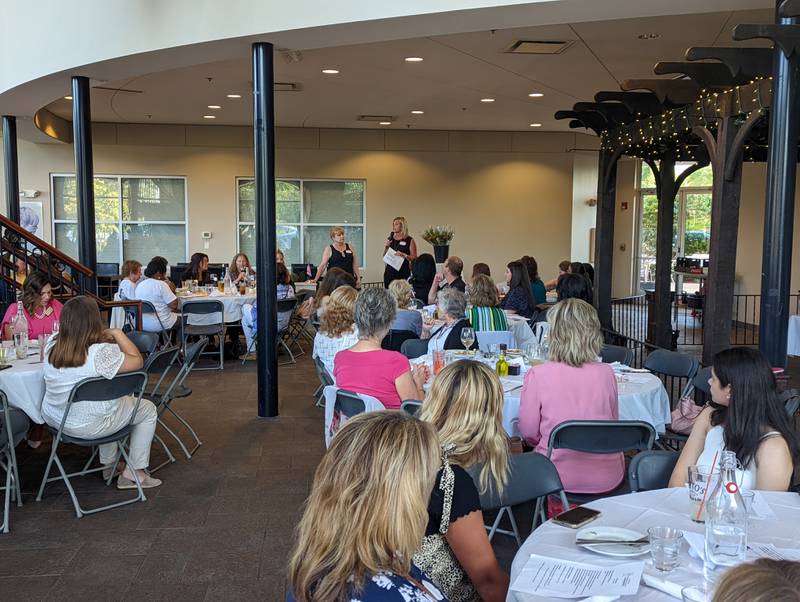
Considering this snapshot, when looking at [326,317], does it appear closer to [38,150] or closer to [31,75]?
[31,75]

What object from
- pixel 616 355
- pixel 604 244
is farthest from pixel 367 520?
pixel 604 244

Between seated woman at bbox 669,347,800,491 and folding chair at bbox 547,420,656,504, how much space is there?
0.48 metres

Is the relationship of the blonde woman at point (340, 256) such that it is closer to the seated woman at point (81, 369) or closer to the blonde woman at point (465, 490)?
the seated woman at point (81, 369)

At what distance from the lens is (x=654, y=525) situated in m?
2.39

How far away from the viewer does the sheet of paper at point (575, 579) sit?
192 cm

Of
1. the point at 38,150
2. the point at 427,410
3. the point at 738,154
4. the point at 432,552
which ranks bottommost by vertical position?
the point at 432,552

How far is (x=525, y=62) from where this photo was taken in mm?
9273

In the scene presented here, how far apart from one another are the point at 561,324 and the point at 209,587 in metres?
2.13

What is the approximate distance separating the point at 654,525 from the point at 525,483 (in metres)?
0.57

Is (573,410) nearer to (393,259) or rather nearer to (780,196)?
(780,196)

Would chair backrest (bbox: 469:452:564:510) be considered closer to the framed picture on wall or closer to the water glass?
the water glass

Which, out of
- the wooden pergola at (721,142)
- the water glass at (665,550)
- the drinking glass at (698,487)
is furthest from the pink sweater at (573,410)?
the wooden pergola at (721,142)

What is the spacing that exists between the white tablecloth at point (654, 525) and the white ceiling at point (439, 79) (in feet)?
19.2

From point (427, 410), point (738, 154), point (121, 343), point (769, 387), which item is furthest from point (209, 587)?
point (738, 154)
